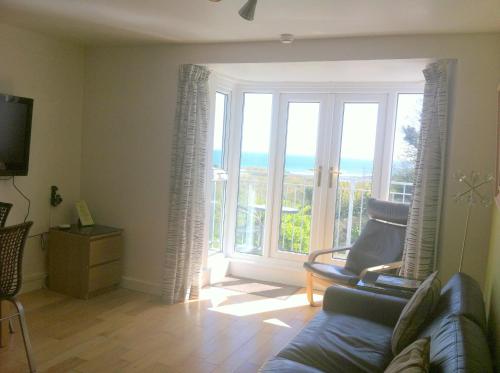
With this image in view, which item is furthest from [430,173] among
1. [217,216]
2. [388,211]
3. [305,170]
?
[217,216]

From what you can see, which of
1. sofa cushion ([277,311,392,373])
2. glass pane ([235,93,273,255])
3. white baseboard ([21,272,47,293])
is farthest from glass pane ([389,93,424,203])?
white baseboard ([21,272,47,293])

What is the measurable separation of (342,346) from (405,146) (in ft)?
8.47

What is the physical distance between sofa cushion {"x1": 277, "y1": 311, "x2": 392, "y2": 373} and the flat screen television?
2797mm

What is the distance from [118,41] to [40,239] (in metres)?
2.00

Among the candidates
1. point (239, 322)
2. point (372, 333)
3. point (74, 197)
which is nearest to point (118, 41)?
point (74, 197)

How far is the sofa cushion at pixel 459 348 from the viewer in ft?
4.64

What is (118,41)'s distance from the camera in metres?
4.09

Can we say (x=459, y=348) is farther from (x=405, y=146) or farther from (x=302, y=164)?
(x=302, y=164)

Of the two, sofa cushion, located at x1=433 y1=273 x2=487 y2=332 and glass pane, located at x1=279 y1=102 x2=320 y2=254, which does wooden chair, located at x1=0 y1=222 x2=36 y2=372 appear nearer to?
sofa cushion, located at x1=433 y1=273 x2=487 y2=332

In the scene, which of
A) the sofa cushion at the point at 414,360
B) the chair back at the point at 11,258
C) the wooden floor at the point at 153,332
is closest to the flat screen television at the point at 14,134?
the wooden floor at the point at 153,332

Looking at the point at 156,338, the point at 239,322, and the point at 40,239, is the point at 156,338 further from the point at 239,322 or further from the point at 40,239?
the point at 40,239

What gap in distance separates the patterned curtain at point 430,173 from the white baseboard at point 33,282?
10.9ft

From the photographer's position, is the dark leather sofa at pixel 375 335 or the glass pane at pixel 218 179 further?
the glass pane at pixel 218 179

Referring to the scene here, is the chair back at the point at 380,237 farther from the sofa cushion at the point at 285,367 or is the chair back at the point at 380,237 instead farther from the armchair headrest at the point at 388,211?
the sofa cushion at the point at 285,367
